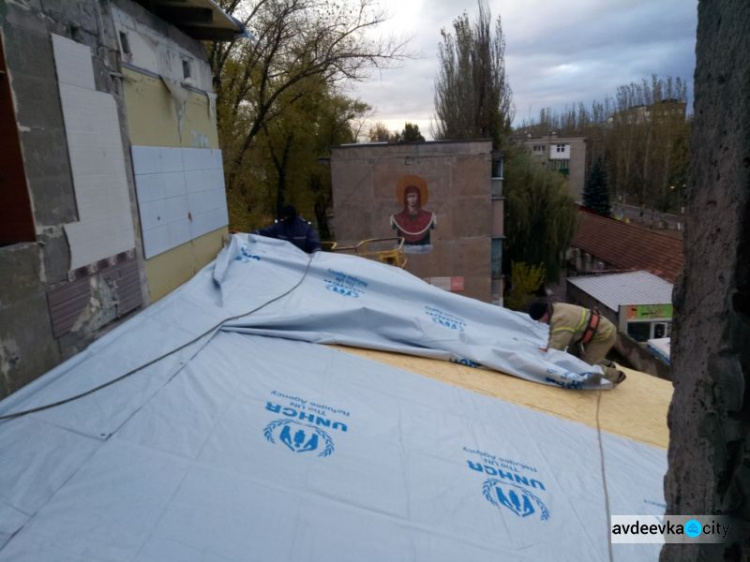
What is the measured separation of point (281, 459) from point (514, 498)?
1.17 meters

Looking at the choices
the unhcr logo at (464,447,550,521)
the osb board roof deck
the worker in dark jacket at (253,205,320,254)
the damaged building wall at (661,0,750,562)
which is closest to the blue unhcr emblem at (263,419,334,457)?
the unhcr logo at (464,447,550,521)

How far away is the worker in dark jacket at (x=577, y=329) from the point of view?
202 inches

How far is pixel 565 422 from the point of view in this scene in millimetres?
3535

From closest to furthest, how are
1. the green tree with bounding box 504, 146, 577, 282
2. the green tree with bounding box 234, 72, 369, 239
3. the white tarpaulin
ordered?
the white tarpaulin → the green tree with bounding box 234, 72, 369, 239 → the green tree with bounding box 504, 146, 577, 282

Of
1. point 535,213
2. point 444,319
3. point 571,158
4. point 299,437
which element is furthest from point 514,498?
point 571,158

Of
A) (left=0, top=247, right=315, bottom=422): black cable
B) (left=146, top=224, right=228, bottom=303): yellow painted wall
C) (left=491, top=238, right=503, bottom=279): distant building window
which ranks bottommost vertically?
(left=491, top=238, right=503, bottom=279): distant building window

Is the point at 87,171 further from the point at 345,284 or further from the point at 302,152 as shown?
the point at 302,152

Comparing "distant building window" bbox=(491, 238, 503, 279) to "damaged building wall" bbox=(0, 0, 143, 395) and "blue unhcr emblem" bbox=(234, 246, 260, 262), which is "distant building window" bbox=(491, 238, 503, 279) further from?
"damaged building wall" bbox=(0, 0, 143, 395)

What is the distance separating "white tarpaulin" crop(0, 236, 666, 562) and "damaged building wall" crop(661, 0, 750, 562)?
1.28 metres

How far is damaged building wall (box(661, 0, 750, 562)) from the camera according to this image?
98 centimetres

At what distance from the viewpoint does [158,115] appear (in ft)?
15.1

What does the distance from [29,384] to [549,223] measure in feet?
66.9

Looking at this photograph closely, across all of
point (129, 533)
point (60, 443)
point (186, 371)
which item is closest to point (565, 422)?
point (186, 371)

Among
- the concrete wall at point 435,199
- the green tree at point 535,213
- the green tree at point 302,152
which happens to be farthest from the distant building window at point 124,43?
the green tree at point 535,213
